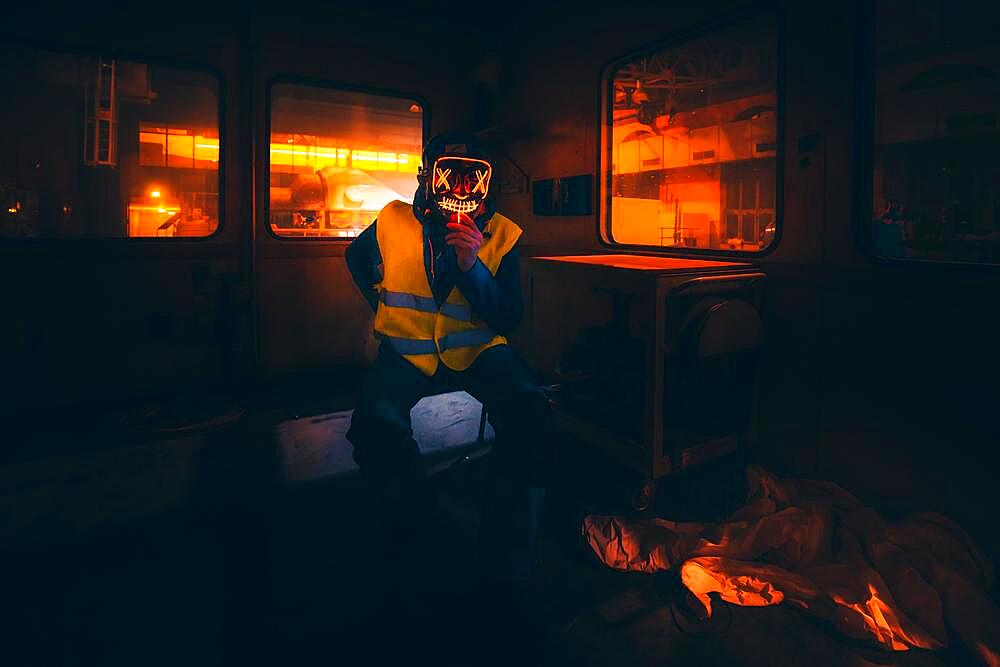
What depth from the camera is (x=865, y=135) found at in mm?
2215

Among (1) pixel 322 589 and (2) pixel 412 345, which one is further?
(2) pixel 412 345

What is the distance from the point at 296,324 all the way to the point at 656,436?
302cm

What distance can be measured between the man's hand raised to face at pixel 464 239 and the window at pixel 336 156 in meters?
2.43

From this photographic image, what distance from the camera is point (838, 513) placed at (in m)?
2.19

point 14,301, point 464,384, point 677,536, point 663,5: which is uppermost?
point 663,5

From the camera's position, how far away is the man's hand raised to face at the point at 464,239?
6.88 ft

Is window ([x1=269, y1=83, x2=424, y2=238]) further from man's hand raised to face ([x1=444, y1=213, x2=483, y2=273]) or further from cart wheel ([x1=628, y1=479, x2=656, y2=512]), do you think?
cart wheel ([x1=628, y1=479, x2=656, y2=512])

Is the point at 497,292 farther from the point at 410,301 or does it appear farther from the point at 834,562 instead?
the point at 834,562

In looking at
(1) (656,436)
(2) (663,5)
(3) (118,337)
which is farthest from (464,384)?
(3) (118,337)

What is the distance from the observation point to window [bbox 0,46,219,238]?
3361 millimetres

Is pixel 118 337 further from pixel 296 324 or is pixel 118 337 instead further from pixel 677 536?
pixel 677 536

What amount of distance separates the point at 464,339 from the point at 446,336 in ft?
0.23

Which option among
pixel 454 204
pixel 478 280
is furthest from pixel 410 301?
pixel 454 204

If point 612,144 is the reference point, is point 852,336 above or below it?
below
